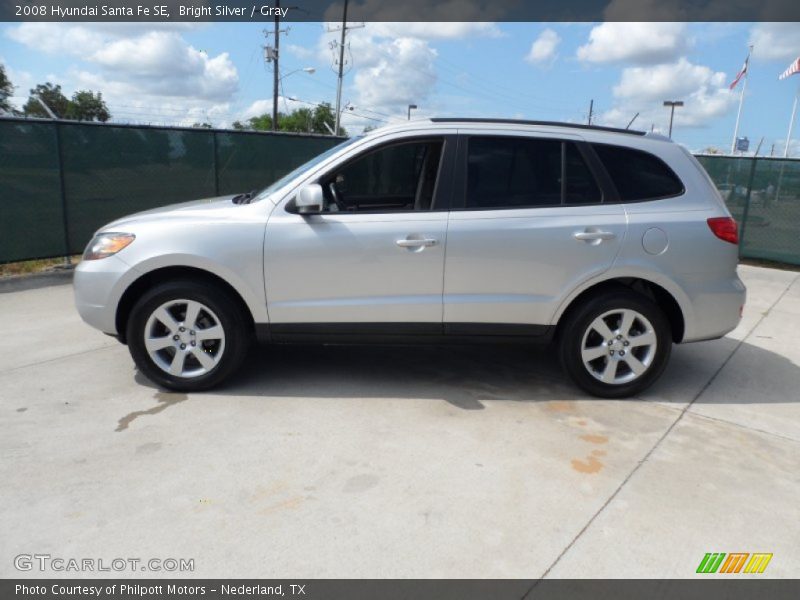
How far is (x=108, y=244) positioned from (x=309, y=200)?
1426mm

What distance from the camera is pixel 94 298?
405cm

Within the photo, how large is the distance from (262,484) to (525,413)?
5.97 feet

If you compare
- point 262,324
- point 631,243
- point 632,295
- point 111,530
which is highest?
point 631,243

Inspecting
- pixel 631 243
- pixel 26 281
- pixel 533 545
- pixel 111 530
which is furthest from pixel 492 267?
pixel 26 281

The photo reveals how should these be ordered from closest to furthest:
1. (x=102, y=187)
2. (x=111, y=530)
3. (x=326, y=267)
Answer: (x=111, y=530)
(x=326, y=267)
(x=102, y=187)

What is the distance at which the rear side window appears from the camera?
4.16 m

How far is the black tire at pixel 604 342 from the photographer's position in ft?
13.6

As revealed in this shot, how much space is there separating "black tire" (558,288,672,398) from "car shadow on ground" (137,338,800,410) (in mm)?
165

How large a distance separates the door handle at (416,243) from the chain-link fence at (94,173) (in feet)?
19.2

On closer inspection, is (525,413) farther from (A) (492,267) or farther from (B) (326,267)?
(B) (326,267)

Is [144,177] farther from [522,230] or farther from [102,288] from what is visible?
[522,230]

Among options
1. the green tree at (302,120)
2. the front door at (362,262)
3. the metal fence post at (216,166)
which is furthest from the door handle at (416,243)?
the green tree at (302,120)

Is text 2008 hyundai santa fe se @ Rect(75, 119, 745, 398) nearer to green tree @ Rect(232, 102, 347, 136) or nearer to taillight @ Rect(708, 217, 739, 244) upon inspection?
taillight @ Rect(708, 217, 739, 244)

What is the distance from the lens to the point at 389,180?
16.3ft
